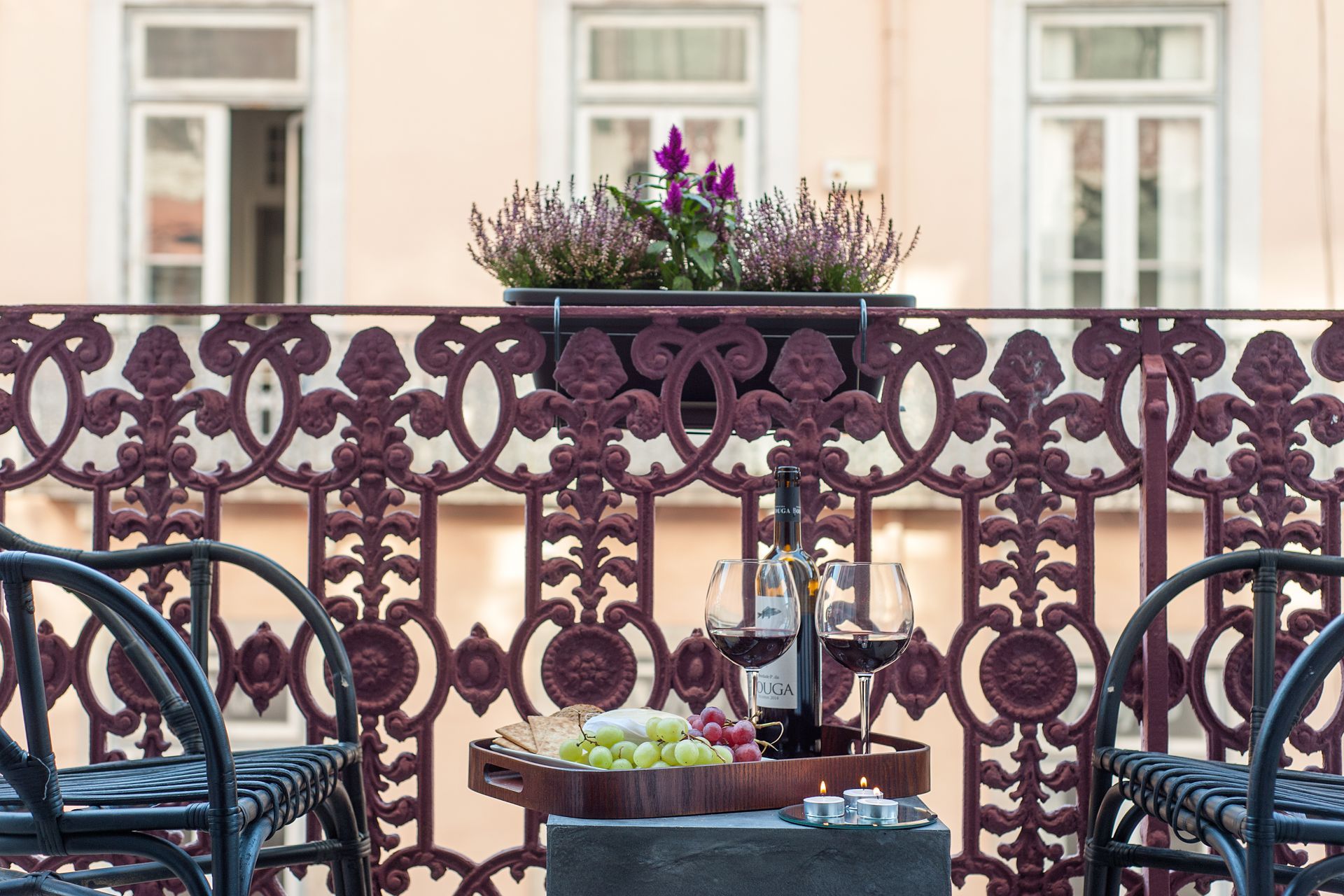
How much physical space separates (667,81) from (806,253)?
216 inches

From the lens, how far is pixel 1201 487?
7.22ft

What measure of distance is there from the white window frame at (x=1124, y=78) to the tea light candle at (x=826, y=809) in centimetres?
652

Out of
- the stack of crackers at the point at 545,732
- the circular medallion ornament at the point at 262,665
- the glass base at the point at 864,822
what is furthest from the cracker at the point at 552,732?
the circular medallion ornament at the point at 262,665

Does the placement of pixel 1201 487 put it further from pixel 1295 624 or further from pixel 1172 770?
pixel 1172 770

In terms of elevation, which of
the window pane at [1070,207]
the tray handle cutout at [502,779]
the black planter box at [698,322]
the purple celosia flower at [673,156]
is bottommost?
the tray handle cutout at [502,779]

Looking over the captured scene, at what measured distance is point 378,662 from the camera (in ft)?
7.29

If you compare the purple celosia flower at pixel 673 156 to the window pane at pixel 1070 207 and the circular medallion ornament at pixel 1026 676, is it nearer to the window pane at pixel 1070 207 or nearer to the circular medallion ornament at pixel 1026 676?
the circular medallion ornament at pixel 1026 676

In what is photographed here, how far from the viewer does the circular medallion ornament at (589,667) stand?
86.4 inches

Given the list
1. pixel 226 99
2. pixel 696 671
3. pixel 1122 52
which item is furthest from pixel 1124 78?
pixel 696 671

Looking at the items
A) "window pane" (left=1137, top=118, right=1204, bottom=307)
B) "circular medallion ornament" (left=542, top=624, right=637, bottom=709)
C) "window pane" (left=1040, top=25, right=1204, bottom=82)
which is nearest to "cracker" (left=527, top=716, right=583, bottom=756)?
"circular medallion ornament" (left=542, top=624, right=637, bottom=709)

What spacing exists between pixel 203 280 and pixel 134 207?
51cm

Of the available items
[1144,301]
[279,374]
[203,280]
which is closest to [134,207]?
[203,280]

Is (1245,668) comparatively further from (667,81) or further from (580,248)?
(667,81)

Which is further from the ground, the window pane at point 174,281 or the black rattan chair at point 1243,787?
the window pane at point 174,281
